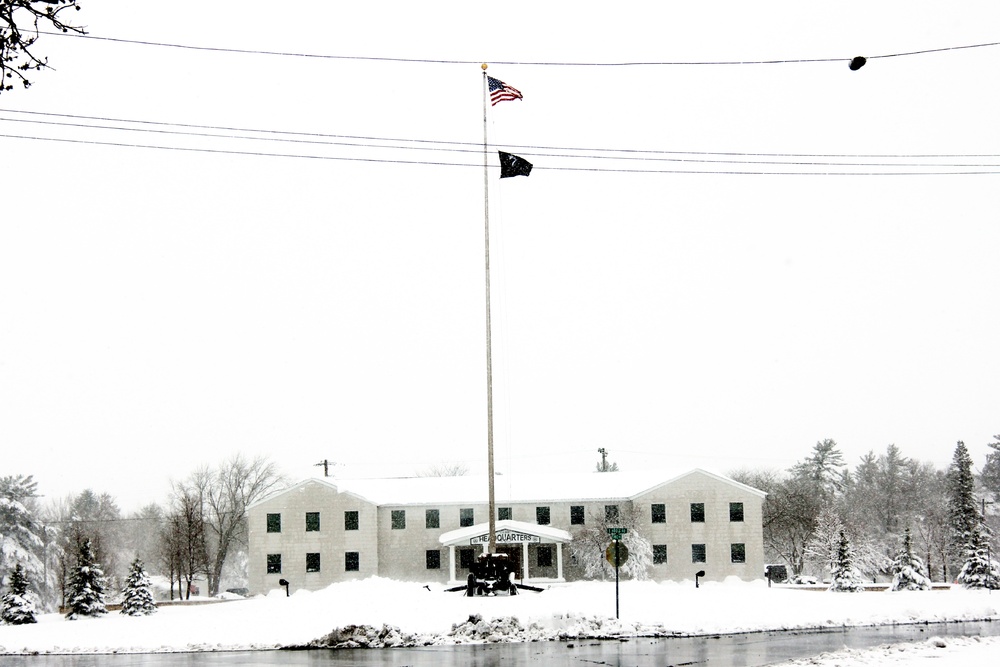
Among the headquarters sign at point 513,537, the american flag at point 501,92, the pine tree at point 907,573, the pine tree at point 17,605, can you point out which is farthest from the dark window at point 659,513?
the pine tree at point 17,605

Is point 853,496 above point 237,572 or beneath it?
above

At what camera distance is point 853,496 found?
102m

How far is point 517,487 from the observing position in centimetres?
6188

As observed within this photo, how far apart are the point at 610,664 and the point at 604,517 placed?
37607 mm

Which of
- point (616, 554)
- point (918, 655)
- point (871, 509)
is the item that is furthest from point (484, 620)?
point (871, 509)

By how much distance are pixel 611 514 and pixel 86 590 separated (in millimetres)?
28324

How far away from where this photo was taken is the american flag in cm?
3077

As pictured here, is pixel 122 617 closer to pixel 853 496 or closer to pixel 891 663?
pixel 891 663

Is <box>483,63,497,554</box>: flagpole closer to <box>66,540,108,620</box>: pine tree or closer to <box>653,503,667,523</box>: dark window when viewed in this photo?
<box>66,540,108,620</box>: pine tree

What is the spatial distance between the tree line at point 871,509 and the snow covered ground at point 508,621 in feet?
70.4

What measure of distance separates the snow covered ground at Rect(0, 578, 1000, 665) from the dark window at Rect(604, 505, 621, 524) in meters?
17.7

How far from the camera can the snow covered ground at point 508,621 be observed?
2528 cm

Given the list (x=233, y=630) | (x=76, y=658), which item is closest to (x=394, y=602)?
(x=233, y=630)

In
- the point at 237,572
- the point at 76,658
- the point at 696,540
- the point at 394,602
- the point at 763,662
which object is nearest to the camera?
the point at 763,662
